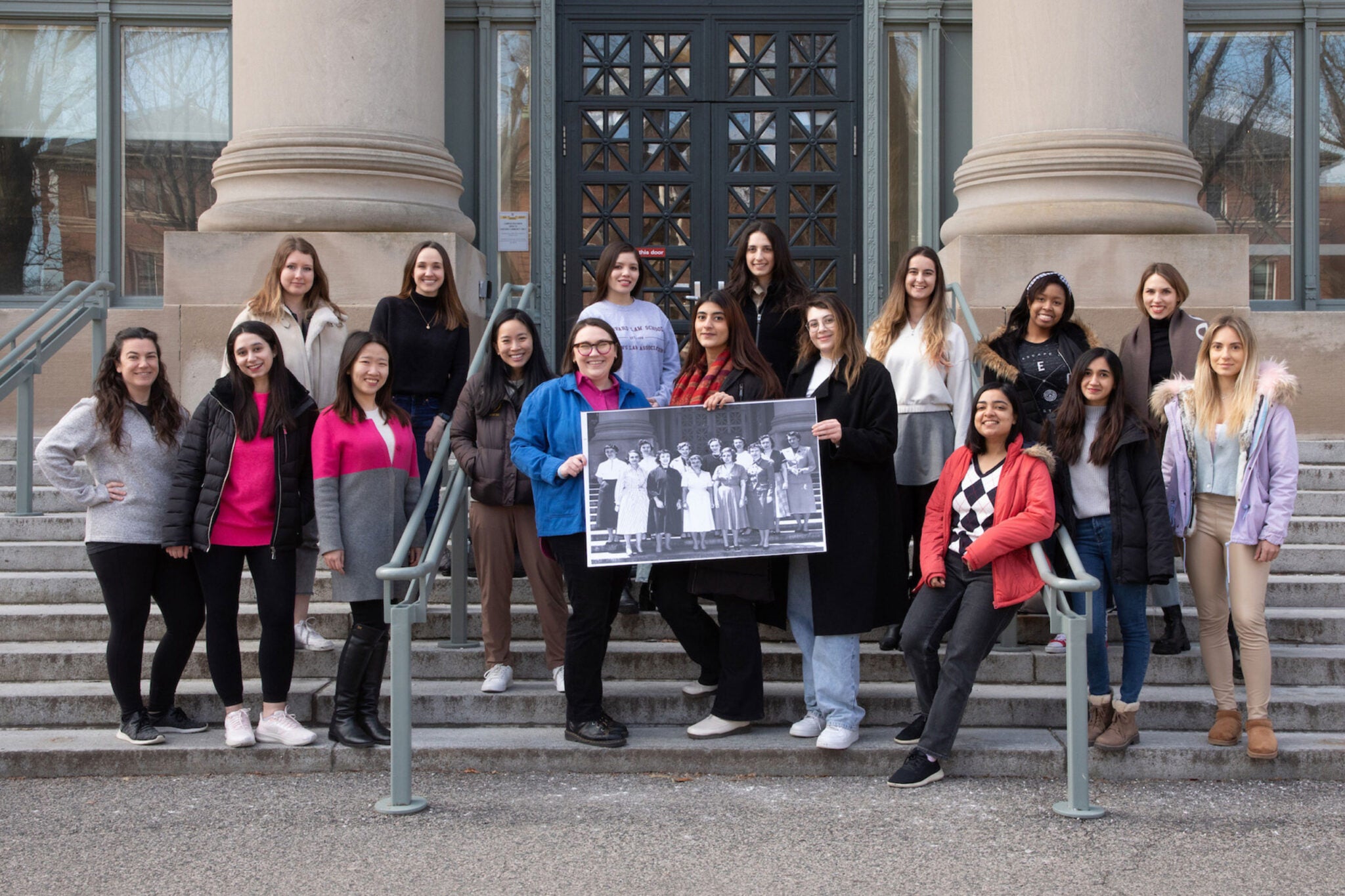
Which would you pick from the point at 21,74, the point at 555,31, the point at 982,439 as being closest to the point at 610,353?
the point at 982,439

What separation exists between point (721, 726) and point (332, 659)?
2079mm

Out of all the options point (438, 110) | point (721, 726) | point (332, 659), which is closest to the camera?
point (721, 726)

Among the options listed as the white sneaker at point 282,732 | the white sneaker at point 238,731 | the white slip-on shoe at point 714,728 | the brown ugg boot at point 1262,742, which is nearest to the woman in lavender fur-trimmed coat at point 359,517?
the white sneaker at point 282,732

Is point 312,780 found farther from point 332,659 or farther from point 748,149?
point 748,149

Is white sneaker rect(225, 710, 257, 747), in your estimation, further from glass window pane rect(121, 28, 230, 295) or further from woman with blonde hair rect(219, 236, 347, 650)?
glass window pane rect(121, 28, 230, 295)

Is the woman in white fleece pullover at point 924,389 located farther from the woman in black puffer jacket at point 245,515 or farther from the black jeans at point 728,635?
the woman in black puffer jacket at point 245,515

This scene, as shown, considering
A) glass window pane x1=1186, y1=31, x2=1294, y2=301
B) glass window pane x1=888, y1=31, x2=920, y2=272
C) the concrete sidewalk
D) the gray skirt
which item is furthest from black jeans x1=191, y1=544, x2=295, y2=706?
glass window pane x1=1186, y1=31, x2=1294, y2=301

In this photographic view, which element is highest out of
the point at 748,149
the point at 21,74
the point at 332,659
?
the point at 21,74

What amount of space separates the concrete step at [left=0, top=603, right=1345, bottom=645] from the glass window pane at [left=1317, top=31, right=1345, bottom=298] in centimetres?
561

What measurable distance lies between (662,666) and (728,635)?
788mm

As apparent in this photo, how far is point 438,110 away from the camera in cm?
1002

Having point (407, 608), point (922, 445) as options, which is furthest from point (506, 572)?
point (922, 445)

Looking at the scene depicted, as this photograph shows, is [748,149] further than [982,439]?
Yes

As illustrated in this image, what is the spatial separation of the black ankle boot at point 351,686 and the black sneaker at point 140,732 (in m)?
0.81
